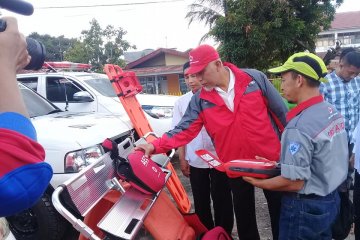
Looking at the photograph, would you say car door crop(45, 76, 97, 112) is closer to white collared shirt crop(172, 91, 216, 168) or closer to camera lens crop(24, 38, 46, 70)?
white collared shirt crop(172, 91, 216, 168)

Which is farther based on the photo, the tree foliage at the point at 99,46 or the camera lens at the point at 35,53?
the tree foliage at the point at 99,46

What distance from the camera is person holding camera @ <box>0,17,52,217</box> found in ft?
2.84

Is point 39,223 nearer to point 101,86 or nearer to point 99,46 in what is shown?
point 101,86

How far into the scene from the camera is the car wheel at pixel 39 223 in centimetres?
329

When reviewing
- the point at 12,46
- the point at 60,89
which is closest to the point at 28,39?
the point at 12,46

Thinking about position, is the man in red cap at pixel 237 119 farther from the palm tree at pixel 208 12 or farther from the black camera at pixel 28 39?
the palm tree at pixel 208 12

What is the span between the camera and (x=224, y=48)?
13781 mm

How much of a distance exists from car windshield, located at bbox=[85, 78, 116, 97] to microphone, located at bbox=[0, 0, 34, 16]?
5875 millimetres

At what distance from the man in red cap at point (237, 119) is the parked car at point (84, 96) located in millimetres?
3409

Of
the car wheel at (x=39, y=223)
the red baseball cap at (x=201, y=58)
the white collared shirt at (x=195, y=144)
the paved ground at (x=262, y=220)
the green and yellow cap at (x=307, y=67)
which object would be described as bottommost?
the paved ground at (x=262, y=220)

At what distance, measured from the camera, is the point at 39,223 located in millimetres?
3328

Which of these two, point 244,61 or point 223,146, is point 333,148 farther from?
point 244,61

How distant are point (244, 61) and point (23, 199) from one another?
13563mm

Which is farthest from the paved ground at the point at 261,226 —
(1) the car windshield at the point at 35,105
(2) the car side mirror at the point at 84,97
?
(2) the car side mirror at the point at 84,97
